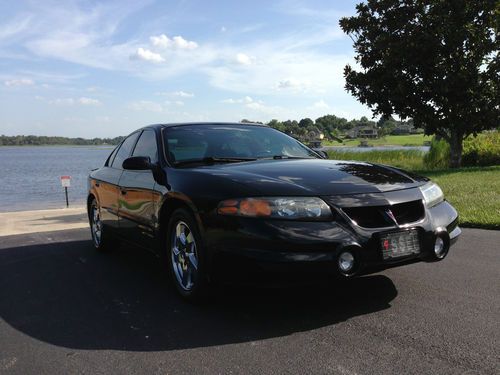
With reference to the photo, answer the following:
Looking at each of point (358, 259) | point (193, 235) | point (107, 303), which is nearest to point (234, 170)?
point (193, 235)

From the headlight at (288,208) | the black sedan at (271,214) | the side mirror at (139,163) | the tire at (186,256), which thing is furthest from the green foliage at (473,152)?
the headlight at (288,208)

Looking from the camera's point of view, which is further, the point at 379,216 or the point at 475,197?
the point at 475,197

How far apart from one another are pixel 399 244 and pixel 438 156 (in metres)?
19.2

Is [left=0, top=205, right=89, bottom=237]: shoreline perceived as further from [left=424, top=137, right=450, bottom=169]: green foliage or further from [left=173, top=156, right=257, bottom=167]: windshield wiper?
[left=424, top=137, right=450, bottom=169]: green foliage

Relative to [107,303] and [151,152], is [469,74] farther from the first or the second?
[107,303]

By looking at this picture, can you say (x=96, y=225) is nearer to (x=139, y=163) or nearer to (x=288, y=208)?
(x=139, y=163)

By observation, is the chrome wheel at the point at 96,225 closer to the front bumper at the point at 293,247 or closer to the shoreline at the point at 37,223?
the shoreline at the point at 37,223

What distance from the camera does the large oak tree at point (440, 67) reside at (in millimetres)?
17094

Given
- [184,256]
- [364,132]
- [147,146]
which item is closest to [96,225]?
[147,146]

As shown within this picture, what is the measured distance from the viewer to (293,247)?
329 cm

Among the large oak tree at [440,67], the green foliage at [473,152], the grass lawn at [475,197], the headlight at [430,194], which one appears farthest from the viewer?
the green foliage at [473,152]

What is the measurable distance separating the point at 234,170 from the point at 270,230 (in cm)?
82

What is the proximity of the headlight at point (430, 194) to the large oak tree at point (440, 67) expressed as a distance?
548 inches

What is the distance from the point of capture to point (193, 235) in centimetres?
385
